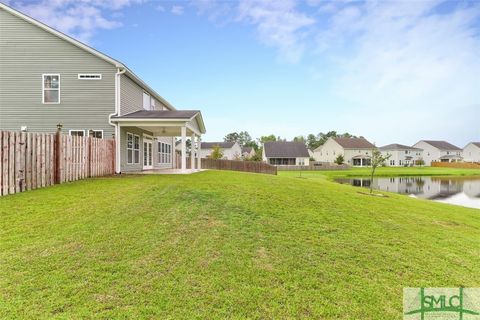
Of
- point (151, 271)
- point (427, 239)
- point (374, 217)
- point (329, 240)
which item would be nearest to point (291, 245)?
point (329, 240)

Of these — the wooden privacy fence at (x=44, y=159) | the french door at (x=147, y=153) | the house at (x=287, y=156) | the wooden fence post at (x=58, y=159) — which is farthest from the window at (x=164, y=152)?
the house at (x=287, y=156)

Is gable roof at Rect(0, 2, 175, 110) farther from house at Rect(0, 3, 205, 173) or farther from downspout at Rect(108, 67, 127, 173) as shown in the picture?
downspout at Rect(108, 67, 127, 173)

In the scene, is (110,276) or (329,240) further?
(329,240)

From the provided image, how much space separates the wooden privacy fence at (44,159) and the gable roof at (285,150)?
49.6 meters

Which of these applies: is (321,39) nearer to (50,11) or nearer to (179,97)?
(50,11)

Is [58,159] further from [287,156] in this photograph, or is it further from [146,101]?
[287,156]

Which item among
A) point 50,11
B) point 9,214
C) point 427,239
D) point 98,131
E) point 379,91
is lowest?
point 427,239

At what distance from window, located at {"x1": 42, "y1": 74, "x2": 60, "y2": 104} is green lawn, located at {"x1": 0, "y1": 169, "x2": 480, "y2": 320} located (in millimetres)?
10256

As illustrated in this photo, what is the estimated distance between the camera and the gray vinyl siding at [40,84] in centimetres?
1614

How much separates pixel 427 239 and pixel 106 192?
31.0 ft

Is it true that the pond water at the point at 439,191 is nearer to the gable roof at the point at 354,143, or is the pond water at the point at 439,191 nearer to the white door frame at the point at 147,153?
the white door frame at the point at 147,153

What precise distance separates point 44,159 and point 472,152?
120 m

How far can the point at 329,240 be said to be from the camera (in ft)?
19.1

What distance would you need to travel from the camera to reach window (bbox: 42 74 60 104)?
1631 centimetres
